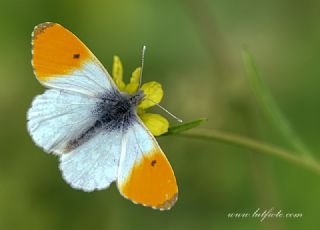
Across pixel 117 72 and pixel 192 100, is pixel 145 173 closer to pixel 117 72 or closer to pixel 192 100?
pixel 117 72

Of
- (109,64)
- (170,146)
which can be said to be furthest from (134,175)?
(109,64)

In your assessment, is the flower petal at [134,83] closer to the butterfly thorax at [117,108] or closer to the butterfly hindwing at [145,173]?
the butterfly thorax at [117,108]

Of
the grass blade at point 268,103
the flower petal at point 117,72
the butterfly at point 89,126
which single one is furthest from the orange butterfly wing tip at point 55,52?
the grass blade at point 268,103

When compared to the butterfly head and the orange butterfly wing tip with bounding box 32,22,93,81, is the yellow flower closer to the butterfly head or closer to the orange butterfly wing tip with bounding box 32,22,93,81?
the butterfly head

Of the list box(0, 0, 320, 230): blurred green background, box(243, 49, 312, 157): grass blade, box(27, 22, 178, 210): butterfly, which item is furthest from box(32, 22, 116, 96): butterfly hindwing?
box(0, 0, 320, 230): blurred green background

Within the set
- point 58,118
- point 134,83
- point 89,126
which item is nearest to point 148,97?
point 134,83

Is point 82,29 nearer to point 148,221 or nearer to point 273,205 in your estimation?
point 148,221
